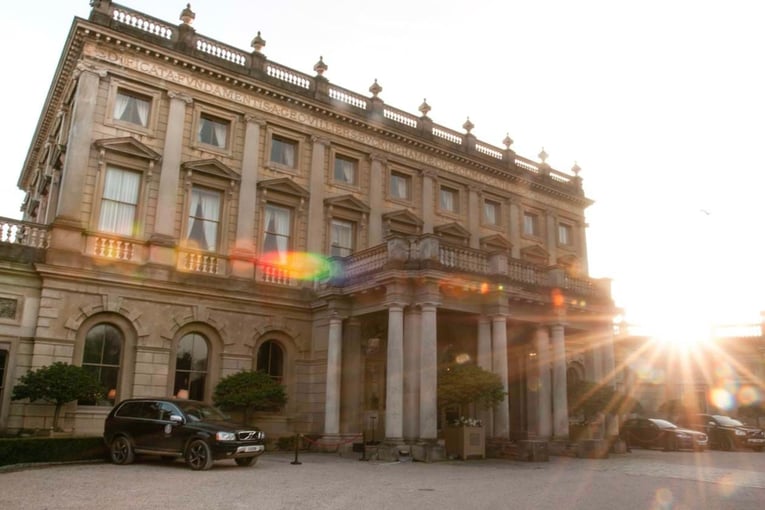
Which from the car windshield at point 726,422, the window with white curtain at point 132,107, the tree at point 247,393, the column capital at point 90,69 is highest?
the column capital at point 90,69

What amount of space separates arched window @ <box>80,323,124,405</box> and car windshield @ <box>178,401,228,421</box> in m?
5.10

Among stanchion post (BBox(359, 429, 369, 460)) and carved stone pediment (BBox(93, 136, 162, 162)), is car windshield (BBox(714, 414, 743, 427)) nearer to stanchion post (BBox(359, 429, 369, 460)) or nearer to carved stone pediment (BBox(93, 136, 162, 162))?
stanchion post (BBox(359, 429, 369, 460))

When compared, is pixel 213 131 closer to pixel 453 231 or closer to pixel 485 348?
pixel 453 231

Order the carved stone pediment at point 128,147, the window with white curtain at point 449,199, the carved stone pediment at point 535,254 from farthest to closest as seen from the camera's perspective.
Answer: the carved stone pediment at point 535,254, the window with white curtain at point 449,199, the carved stone pediment at point 128,147

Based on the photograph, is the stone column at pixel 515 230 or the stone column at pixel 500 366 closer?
the stone column at pixel 500 366

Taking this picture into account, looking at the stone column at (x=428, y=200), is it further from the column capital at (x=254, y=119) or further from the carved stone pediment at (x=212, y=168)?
the carved stone pediment at (x=212, y=168)

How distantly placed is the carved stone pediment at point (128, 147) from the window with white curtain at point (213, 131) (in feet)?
7.48

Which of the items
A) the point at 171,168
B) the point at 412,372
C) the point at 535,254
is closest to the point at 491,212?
the point at 535,254

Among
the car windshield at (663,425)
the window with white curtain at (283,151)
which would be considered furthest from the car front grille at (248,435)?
the car windshield at (663,425)

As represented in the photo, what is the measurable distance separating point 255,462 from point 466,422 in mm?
7496

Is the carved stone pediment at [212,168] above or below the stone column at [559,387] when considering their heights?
above

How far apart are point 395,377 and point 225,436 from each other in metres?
6.47

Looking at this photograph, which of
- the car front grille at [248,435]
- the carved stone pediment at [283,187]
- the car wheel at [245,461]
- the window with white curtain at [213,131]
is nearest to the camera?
the car front grille at [248,435]

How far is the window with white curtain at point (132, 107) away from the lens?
2296 centimetres
